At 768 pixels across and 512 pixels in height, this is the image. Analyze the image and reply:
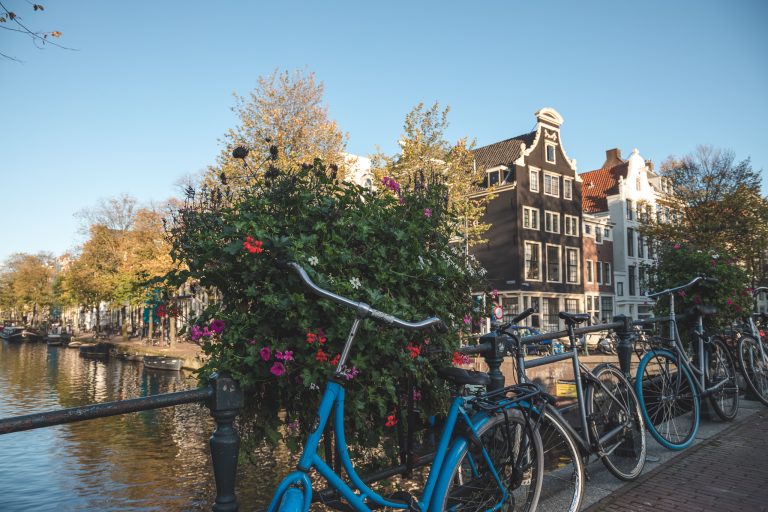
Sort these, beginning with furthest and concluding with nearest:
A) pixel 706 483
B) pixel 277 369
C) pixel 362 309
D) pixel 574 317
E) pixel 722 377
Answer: pixel 722 377 → pixel 706 483 → pixel 574 317 → pixel 277 369 → pixel 362 309

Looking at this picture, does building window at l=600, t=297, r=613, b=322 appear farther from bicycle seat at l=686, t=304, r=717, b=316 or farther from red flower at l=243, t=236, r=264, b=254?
red flower at l=243, t=236, r=264, b=254

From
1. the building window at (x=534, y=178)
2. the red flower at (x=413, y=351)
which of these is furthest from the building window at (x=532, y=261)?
the red flower at (x=413, y=351)

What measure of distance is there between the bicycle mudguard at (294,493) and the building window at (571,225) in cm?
3508

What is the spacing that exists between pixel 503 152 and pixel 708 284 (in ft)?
95.3

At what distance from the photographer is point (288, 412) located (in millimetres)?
2834

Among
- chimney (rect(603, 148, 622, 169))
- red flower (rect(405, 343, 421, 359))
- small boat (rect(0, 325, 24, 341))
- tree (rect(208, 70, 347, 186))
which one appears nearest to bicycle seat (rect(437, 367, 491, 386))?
red flower (rect(405, 343, 421, 359))

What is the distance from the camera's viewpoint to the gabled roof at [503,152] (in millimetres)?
33938

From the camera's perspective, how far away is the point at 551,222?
3419cm

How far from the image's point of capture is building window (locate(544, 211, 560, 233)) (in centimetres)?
3394

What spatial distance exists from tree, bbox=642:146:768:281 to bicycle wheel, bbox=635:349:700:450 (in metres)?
24.8

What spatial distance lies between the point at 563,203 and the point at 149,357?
25.4m

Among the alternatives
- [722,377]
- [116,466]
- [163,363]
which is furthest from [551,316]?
[722,377]

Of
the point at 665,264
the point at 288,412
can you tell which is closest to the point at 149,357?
the point at 665,264

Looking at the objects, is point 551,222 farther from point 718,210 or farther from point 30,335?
point 30,335
